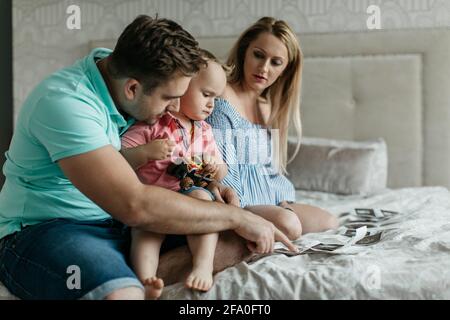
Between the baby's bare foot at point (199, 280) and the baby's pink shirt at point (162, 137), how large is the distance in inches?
13.2

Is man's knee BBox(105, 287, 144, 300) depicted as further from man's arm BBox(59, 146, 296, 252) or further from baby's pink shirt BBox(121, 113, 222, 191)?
baby's pink shirt BBox(121, 113, 222, 191)

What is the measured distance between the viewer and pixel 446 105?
276 centimetres

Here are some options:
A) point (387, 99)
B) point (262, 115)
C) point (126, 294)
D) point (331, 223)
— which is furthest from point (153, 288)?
point (387, 99)

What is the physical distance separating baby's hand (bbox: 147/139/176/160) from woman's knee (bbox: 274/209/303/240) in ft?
1.27

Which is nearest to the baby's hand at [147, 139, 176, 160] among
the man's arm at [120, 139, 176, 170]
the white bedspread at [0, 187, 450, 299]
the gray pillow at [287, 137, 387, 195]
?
the man's arm at [120, 139, 176, 170]

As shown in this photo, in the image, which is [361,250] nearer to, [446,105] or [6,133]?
[446,105]

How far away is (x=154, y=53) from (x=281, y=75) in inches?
36.8

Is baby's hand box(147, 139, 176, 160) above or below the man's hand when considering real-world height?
above

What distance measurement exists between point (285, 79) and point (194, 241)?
1008 mm

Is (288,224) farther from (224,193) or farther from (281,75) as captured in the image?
(281,75)

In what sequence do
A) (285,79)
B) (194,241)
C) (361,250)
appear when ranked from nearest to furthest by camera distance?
(194,241)
(361,250)
(285,79)

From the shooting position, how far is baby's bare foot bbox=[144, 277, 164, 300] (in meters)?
1.13

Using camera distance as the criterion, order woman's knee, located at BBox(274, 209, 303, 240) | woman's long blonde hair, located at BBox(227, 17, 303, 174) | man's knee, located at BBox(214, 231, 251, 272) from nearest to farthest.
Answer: man's knee, located at BBox(214, 231, 251, 272), woman's knee, located at BBox(274, 209, 303, 240), woman's long blonde hair, located at BBox(227, 17, 303, 174)
